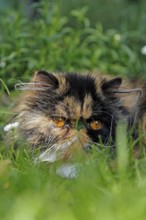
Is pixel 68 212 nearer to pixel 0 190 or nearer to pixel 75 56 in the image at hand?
pixel 0 190

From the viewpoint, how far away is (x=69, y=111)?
14.1 feet

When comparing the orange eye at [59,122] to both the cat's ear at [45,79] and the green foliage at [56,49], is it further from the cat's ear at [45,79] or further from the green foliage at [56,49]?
the green foliage at [56,49]

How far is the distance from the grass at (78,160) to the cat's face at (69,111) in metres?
0.23

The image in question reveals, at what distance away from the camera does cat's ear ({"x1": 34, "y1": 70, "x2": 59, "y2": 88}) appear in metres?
4.44

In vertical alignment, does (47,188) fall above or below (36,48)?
below

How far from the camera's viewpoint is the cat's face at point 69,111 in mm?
4258

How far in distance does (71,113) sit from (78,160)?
816 mm

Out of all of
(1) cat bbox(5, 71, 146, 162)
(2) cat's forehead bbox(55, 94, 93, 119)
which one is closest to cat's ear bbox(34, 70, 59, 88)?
(1) cat bbox(5, 71, 146, 162)

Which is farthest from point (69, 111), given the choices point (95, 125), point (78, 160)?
point (78, 160)

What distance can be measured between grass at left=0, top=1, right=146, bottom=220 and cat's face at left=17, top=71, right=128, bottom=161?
8.9 inches

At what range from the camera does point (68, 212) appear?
2662mm

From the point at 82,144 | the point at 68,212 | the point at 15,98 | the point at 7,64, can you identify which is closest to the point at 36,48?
the point at 7,64

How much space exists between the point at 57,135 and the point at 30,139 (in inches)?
8.5

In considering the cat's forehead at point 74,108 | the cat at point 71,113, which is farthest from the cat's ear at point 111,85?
the cat's forehead at point 74,108
